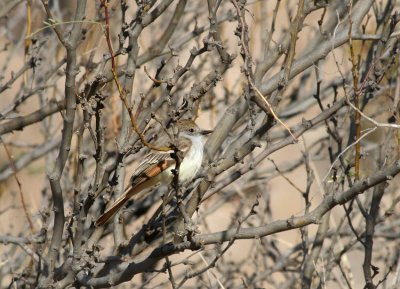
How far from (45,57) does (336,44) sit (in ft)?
11.8

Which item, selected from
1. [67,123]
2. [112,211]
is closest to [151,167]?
[112,211]

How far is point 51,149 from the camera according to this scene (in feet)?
22.5

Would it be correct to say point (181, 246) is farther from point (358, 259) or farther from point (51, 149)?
point (358, 259)

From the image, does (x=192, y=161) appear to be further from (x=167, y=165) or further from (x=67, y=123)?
(x=67, y=123)

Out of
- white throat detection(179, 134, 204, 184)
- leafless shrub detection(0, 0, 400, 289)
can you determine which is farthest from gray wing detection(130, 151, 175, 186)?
leafless shrub detection(0, 0, 400, 289)

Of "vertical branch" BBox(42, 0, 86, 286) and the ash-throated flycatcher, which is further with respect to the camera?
the ash-throated flycatcher

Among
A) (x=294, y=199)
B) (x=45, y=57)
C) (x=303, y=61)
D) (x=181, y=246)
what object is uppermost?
(x=294, y=199)

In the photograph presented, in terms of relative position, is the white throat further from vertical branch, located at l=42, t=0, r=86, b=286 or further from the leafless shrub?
vertical branch, located at l=42, t=0, r=86, b=286

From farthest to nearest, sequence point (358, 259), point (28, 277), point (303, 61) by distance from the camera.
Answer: point (358, 259), point (28, 277), point (303, 61)

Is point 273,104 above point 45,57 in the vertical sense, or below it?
below

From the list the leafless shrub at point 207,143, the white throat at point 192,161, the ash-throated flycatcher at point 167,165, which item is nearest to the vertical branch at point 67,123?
the leafless shrub at point 207,143

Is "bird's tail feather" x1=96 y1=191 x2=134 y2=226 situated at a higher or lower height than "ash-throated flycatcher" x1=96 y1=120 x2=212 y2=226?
lower

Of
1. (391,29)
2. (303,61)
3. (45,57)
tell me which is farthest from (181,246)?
(45,57)

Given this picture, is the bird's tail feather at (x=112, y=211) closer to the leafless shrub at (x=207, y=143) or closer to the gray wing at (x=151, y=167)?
the leafless shrub at (x=207, y=143)
